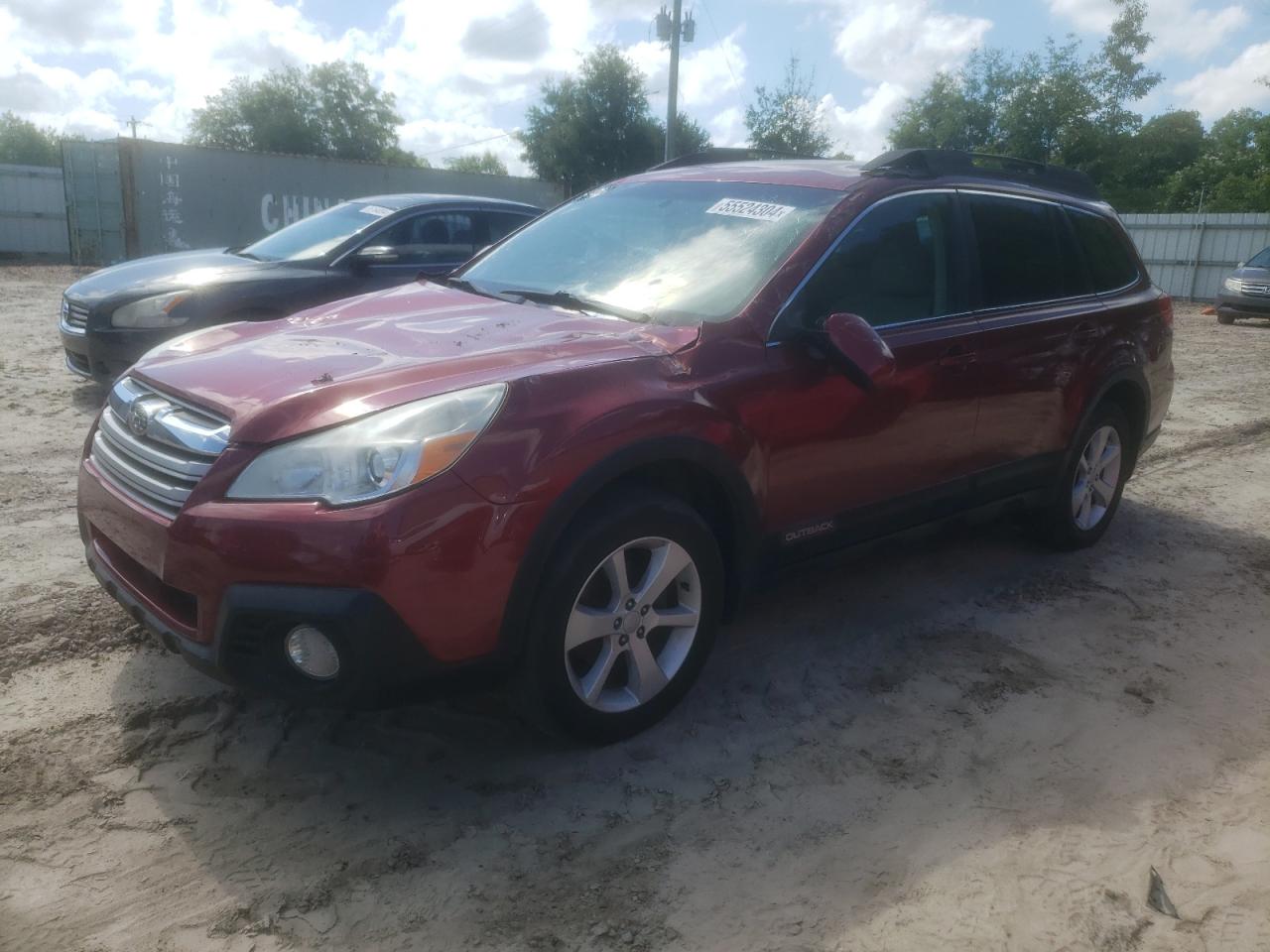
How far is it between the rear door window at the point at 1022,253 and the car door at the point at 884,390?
195 mm

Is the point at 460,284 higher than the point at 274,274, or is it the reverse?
the point at 460,284

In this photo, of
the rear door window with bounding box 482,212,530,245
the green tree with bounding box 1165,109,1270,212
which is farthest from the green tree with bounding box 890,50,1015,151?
the rear door window with bounding box 482,212,530,245

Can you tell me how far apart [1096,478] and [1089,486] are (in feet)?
0.26

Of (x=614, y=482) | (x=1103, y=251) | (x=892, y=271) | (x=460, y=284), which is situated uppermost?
(x=1103, y=251)

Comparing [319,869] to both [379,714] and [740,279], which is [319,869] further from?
[740,279]

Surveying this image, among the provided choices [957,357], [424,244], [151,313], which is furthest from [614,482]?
[424,244]

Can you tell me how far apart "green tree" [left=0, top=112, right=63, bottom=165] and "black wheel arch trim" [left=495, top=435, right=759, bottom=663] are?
252 ft

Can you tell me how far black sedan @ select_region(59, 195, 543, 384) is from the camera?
260 inches

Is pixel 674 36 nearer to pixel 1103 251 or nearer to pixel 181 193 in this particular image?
pixel 181 193

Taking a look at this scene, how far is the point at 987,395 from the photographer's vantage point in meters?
4.09

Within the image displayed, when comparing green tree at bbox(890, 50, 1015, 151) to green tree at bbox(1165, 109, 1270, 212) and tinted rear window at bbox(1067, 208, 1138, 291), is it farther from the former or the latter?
tinted rear window at bbox(1067, 208, 1138, 291)

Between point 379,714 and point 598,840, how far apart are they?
90 centimetres

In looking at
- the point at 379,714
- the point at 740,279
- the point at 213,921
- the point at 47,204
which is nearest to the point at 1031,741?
the point at 740,279

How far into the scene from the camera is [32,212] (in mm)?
24531
